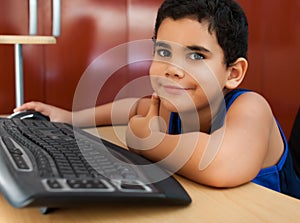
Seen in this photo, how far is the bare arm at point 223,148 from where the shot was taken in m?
0.69

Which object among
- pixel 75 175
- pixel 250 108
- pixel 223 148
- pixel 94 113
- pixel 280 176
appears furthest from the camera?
pixel 94 113

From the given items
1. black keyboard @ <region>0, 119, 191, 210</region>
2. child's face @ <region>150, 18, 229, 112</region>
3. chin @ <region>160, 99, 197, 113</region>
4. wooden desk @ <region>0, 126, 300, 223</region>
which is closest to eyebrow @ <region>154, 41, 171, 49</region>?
child's face @ <region>150, 18, 229, 112</region>

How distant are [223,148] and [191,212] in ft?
0.56

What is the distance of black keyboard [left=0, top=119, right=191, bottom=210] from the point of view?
0.49 meters

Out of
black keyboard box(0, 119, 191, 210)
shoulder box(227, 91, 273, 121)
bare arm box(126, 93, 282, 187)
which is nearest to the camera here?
black keyboard box(0, 119, 191, 210)

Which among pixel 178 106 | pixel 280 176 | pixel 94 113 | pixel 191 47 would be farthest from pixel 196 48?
pixel 94 113

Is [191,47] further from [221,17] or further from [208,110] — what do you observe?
[208,110]

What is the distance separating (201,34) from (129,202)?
410 millimetres

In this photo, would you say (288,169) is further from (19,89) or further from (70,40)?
(70,40)

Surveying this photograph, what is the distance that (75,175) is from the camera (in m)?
0.55

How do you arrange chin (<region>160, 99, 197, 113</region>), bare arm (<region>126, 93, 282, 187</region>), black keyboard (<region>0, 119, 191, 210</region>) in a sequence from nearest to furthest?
black keyboard (<region>0, 119, 191, 210</region>), bare arm (<region>126, 93, 282, 187</region>), chin (<region>160, 99, 197, 113</region>)

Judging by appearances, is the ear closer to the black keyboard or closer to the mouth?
the mouth

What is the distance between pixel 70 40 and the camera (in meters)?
1.84

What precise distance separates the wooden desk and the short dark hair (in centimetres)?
35
